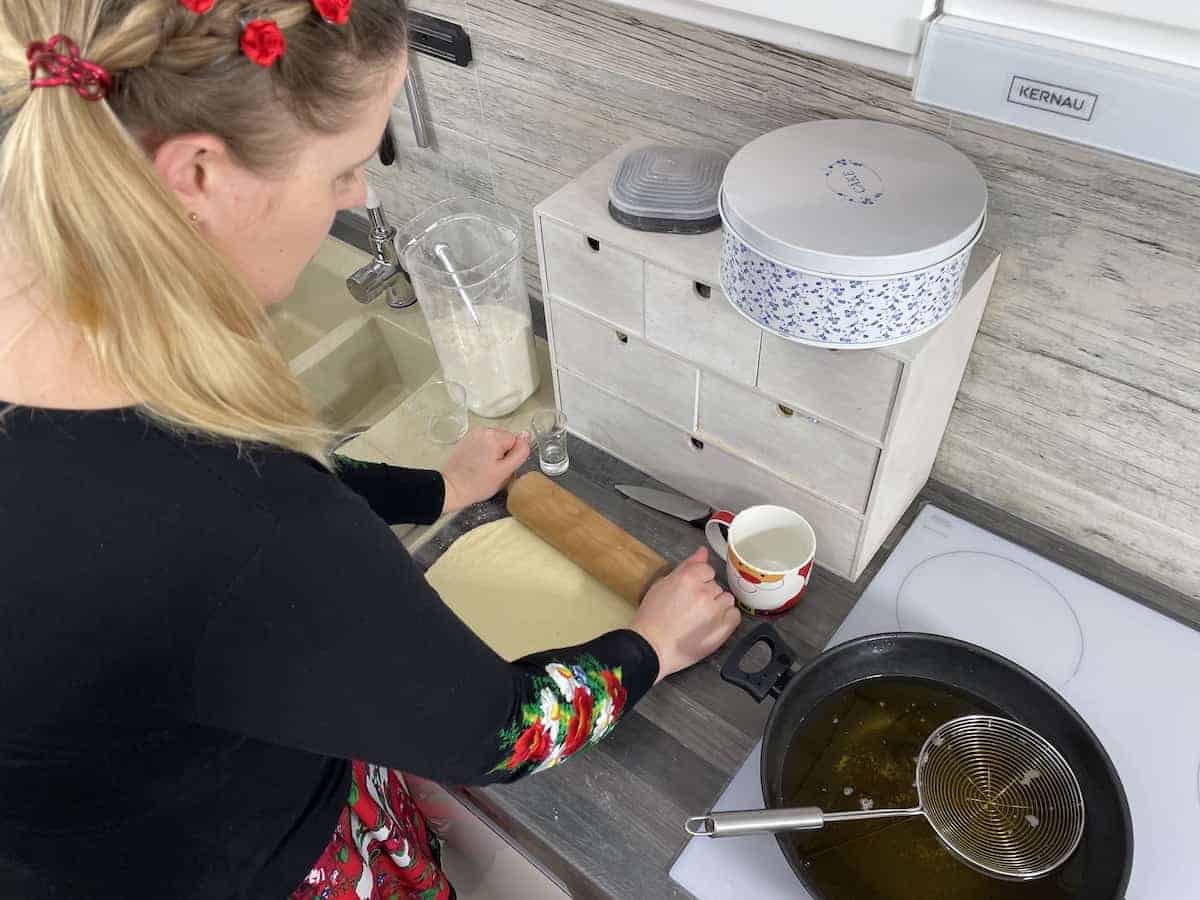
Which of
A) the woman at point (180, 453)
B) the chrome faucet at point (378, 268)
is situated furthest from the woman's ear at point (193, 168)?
the chrome faucet at point (378, 268)

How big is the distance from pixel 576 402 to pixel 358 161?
0.52m

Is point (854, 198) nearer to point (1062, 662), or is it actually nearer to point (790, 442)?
point (790, 442)

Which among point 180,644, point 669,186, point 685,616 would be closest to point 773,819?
point 685,616

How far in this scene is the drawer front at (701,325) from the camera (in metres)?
0.79

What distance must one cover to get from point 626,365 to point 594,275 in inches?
4.6

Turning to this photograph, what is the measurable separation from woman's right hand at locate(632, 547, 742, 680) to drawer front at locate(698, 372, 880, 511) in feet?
0.43

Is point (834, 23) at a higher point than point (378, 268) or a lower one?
higher

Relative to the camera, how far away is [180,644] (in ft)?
1.76

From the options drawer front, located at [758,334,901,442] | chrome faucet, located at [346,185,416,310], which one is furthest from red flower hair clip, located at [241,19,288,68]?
chrome faucet, located at [346,185,416,310]

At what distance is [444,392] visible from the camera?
3.91ft

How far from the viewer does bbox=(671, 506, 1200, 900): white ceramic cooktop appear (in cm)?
72

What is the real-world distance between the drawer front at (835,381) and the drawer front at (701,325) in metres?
0.02

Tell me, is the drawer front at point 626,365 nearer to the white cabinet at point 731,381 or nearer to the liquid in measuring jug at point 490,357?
the white cabinet at point 731,381

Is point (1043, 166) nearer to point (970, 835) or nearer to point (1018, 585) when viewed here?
point (1018, 585)
